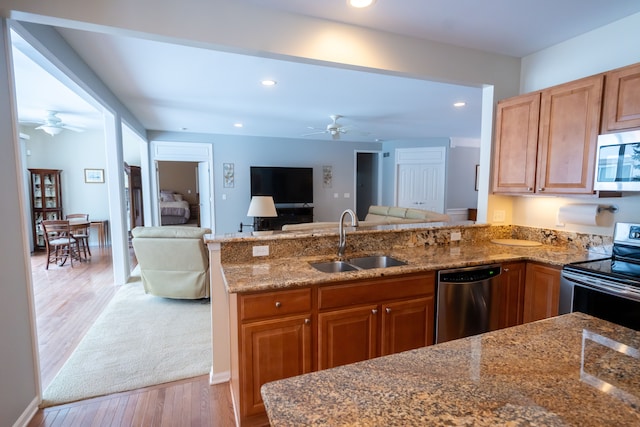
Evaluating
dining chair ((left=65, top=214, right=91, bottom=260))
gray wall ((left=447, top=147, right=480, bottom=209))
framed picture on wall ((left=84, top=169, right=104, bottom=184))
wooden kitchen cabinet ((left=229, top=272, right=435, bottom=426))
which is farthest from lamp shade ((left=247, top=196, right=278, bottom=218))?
gray wall ((left=447, top=147, right=480, bottom=209))

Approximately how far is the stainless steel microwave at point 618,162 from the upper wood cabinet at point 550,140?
86 millimetres

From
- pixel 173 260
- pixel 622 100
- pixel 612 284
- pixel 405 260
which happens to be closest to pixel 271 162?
pixel 173 260

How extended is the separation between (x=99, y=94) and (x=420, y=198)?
6.59m

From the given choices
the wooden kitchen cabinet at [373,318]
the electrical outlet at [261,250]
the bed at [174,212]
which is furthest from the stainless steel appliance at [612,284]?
the bed at [174,212]

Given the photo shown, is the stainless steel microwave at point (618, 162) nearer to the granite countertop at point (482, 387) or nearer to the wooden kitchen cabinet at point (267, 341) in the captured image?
the granite countertop at point (482, 387)

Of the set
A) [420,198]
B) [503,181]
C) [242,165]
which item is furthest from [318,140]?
[503,181]

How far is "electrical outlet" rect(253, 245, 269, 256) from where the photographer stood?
7.25 feet

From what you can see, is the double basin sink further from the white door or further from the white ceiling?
the white door

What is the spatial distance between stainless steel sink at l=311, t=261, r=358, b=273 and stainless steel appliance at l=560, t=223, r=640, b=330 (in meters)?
1.43

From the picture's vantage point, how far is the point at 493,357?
93 cm

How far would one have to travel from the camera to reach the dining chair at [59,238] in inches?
198

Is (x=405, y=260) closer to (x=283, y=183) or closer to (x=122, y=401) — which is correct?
(x=122, y=401)

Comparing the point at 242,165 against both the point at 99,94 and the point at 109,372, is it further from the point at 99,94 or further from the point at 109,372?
the point at 109,372

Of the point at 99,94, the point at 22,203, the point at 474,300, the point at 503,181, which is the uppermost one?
the point at 99,94
